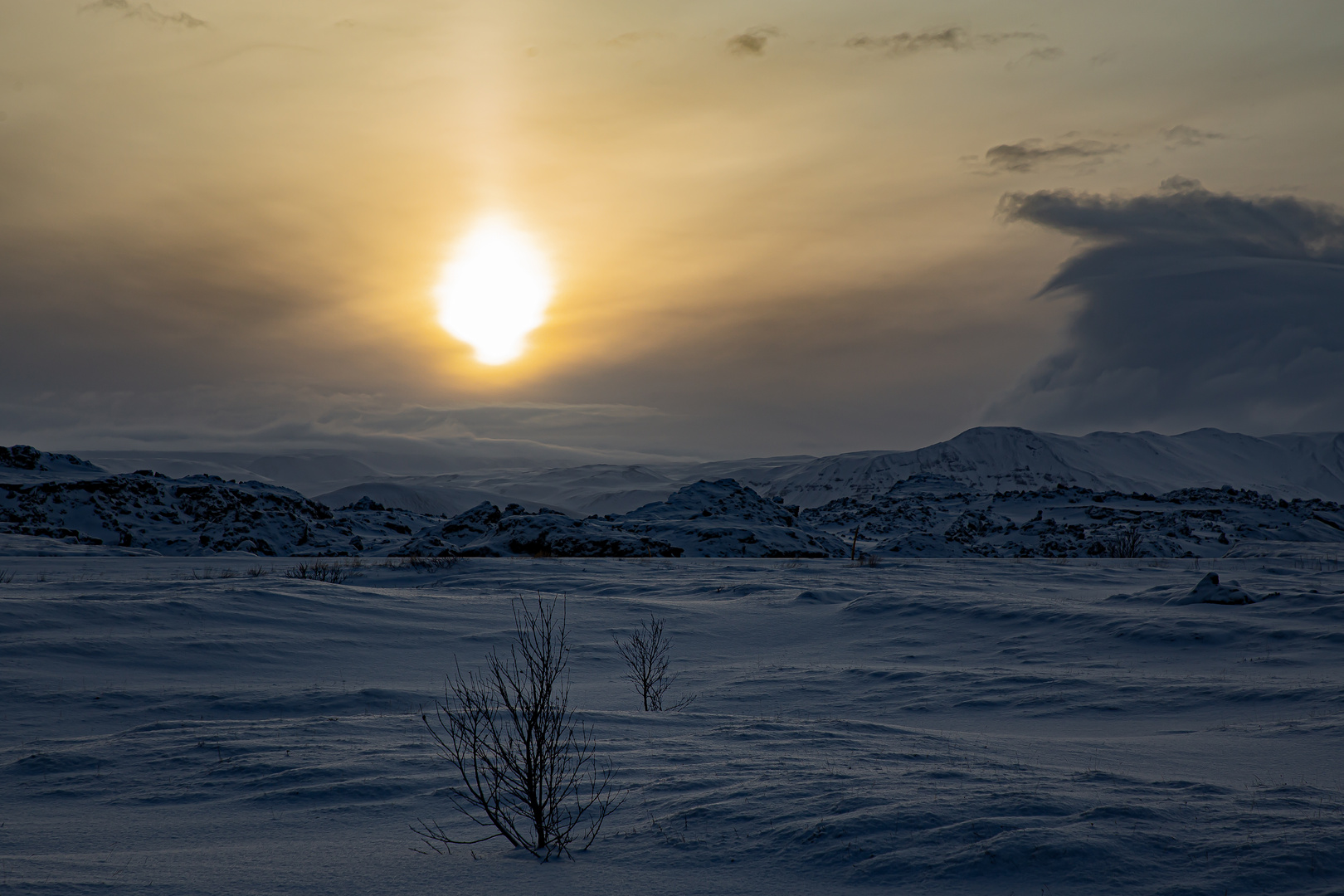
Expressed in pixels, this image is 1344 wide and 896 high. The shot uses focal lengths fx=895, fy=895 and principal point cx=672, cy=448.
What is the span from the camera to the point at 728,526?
38688 mm

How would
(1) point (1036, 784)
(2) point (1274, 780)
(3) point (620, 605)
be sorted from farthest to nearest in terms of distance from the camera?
(3) point (620, 605)
(2) point (1274, 780)
(1) point (1036, 784)

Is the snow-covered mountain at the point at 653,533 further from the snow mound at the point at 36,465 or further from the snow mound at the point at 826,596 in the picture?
the snow mound at the point at 36,465

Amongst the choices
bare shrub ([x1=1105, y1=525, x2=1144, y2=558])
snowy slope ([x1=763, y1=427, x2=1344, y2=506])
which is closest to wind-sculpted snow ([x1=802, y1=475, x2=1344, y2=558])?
bare shrub ([x1=1105, y1=525, x2=1144, y2=558])

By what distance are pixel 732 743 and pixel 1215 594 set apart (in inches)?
527

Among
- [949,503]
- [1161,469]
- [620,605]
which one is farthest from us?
[1161,469]

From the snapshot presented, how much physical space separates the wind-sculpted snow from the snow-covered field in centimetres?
2135

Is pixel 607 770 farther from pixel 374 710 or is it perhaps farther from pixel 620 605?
pixel 620 605

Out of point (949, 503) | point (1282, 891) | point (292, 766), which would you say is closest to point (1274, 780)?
point (1282, 891)

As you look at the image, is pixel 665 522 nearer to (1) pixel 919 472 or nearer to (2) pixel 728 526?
(2) pixel 728 526

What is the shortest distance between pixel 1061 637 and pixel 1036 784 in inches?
402

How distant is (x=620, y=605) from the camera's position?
18719 mm

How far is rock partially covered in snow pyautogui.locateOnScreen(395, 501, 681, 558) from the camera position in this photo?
110 ft

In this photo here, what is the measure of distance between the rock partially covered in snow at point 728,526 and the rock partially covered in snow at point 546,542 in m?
1.63

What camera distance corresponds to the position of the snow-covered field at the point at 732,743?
450 cm
